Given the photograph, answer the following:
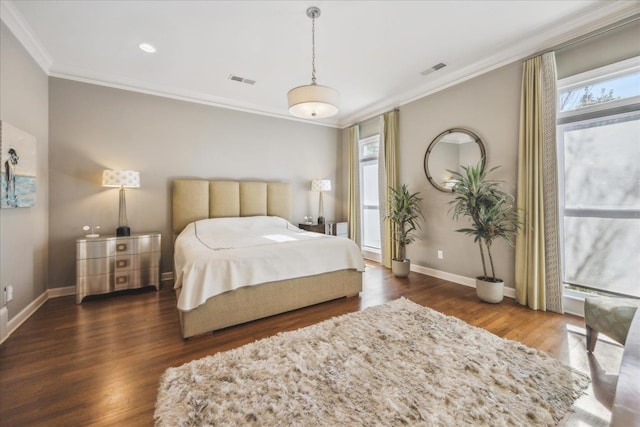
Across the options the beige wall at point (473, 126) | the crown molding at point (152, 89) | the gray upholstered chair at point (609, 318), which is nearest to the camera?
the gray upholstered chair at point (609, 318)

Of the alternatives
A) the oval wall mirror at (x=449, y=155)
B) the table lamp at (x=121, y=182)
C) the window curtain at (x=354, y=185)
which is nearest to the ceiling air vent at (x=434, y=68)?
the oval wall mirror at (x=449, y=155)

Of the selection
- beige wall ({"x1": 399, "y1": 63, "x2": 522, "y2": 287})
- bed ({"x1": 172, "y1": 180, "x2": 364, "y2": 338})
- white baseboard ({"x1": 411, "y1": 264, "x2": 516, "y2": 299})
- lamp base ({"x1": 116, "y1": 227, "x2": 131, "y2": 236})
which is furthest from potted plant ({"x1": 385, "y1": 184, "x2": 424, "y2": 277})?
lamp base ({"x1": 116, "y1": 227, "x2": 131, "y2": 236})

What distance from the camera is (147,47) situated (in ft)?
9.77

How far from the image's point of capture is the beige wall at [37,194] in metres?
2.38

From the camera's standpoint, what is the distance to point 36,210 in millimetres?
3002

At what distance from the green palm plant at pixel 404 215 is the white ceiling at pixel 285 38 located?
1648 millimetres

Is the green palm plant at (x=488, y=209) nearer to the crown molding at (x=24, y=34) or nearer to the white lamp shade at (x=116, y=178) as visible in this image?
the white lamp shade at (x=116, y=178)

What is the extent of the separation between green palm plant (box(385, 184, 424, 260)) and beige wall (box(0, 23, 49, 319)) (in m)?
4.45

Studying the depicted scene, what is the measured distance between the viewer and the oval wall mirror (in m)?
3.53

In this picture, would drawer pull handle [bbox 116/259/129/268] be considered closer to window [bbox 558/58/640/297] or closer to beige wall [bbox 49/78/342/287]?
beige wall [bbox 49/78/342/287]

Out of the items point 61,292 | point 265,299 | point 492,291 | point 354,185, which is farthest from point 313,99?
point 61,292

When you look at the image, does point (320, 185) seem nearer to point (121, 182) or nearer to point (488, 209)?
point (488, 209)

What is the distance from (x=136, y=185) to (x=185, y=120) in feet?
4.41

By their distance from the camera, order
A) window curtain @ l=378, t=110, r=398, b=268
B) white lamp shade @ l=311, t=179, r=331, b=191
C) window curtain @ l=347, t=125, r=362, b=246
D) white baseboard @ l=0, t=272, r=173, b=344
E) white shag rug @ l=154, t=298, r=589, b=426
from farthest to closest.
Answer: window curtain @ l=347, t=125, r=362, b=246 → white lamp shade @ l=311, t=179, r=331, b=191 → window curtain @ l=378, t=110, r=398, b=268 → white baseboard @ l=0, t=272, r=173, b=344 → white shag rug @ l=154, t=298, r=589, b=426
